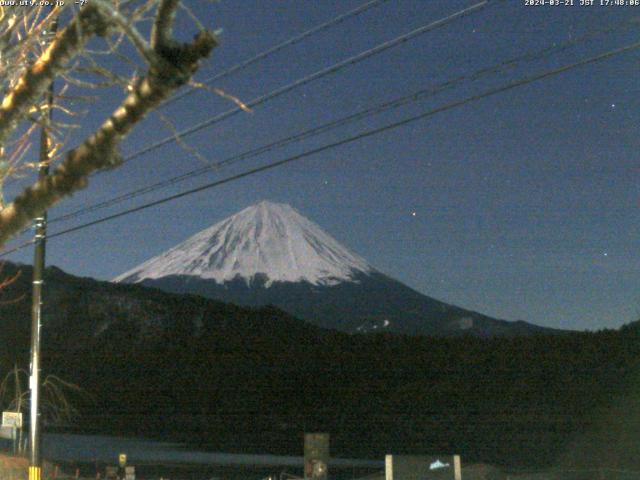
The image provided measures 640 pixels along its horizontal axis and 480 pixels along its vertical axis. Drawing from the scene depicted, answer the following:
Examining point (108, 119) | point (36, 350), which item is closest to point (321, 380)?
point (36, 350)

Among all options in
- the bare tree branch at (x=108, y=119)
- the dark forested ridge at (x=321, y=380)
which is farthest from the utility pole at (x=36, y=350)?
the dark forested ridge at (x=321, y=380)

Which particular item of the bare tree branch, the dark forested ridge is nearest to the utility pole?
the bare tree branch

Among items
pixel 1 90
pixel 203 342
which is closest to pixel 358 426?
pixel 203 342

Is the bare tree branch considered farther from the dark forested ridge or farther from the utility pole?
the dark forested ridge

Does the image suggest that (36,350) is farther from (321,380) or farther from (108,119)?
(321,380)

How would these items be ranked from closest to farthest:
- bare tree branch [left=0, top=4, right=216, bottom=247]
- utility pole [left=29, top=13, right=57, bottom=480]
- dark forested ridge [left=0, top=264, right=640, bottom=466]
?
bare tree branch [left=0, top=4, right=216, bottom=247]
utility pole [left=29, top=13, right=57, bottom=480]
dark forested ridge [left=0, top=264, right=640, bottom=466]

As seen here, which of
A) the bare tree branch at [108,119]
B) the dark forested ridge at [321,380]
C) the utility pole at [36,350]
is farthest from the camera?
the dark forested ridge at [321,380]

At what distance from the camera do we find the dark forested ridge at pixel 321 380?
65.1m

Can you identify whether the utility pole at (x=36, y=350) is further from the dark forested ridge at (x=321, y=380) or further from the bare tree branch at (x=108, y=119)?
the dark forested ridge at (x=321, y=380)

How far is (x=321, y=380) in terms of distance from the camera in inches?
3767

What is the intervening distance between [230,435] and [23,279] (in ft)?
72.6

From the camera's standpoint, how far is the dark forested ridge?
65125mm

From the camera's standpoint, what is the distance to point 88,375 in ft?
302

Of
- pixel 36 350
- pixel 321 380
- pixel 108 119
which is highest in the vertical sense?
pixel 321 380
